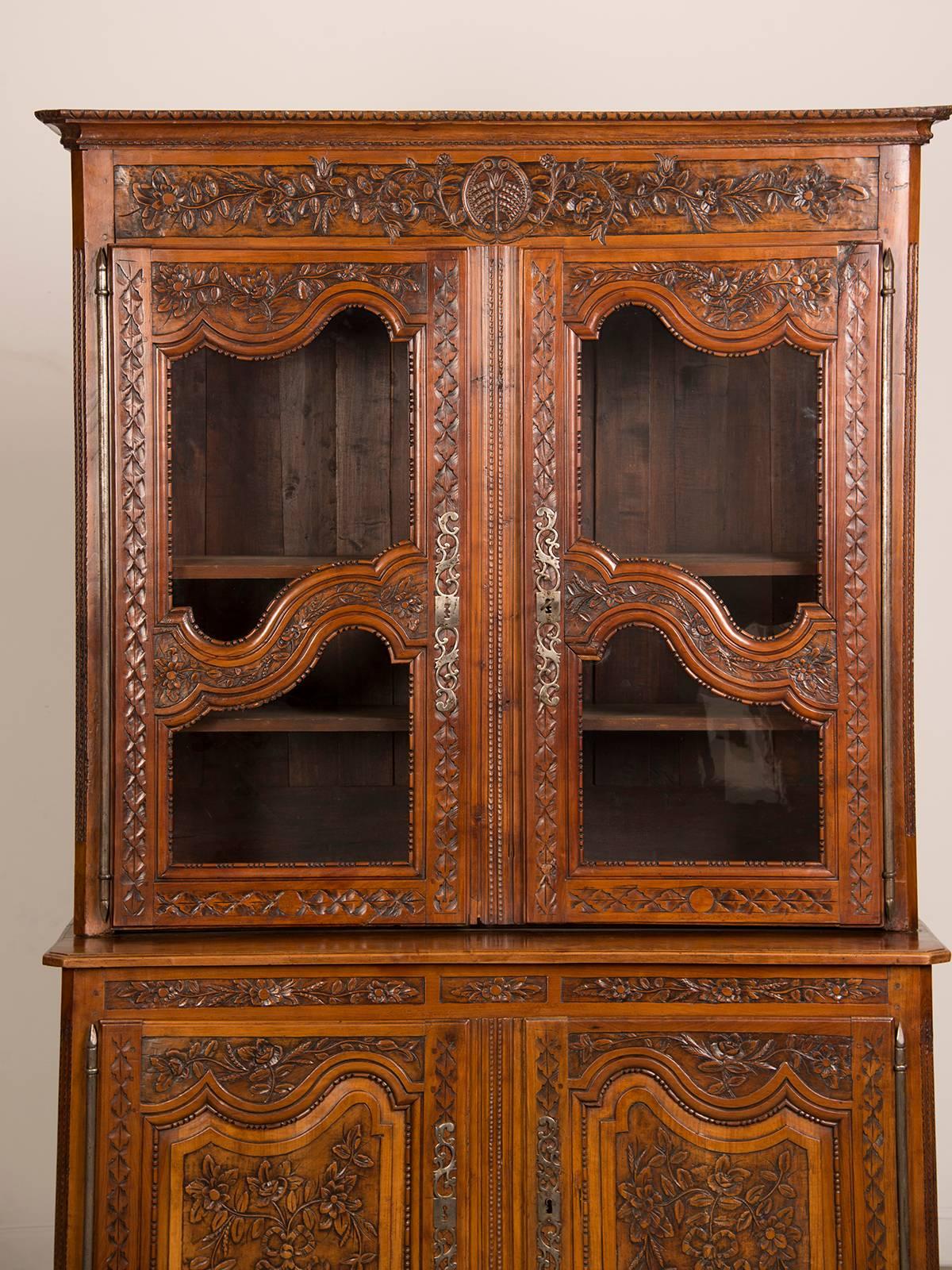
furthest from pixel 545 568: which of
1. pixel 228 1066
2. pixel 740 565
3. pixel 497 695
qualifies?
pixel 228 1066

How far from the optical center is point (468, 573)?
6.64 feet

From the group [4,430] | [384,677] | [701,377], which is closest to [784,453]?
[701,377]

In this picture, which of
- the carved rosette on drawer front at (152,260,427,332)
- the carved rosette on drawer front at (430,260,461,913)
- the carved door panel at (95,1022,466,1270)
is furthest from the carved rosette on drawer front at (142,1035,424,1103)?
the carved rosette on drawer front at (152,260,427,332)

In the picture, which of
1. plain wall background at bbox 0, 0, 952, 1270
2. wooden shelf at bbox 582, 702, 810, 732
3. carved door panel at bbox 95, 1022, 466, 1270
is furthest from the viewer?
plain wall background at bbox 0, 0, 952, 1270

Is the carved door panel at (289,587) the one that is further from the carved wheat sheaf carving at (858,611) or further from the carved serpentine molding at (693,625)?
the carved wheat sheaf carving at (858,611)

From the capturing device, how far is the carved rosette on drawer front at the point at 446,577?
6.60 feet

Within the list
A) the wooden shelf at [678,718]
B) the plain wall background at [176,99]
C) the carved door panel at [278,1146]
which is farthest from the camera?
the plain wall background at [176,99]

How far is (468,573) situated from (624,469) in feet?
1.11

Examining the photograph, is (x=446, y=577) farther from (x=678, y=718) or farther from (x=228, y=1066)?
(x=228, y=1066)

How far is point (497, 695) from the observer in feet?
6.67

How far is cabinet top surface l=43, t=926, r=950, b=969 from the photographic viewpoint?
1933mm

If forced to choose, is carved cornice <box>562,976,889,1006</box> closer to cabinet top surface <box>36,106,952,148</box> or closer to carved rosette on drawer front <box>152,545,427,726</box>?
carved rosette on drawer front <box>152,545,427,726</box>

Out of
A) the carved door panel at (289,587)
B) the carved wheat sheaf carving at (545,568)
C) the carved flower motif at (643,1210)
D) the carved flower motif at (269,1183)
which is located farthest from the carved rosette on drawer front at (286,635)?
the carved flower motif at (643,1210)

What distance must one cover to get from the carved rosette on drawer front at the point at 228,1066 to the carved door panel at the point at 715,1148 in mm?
423
